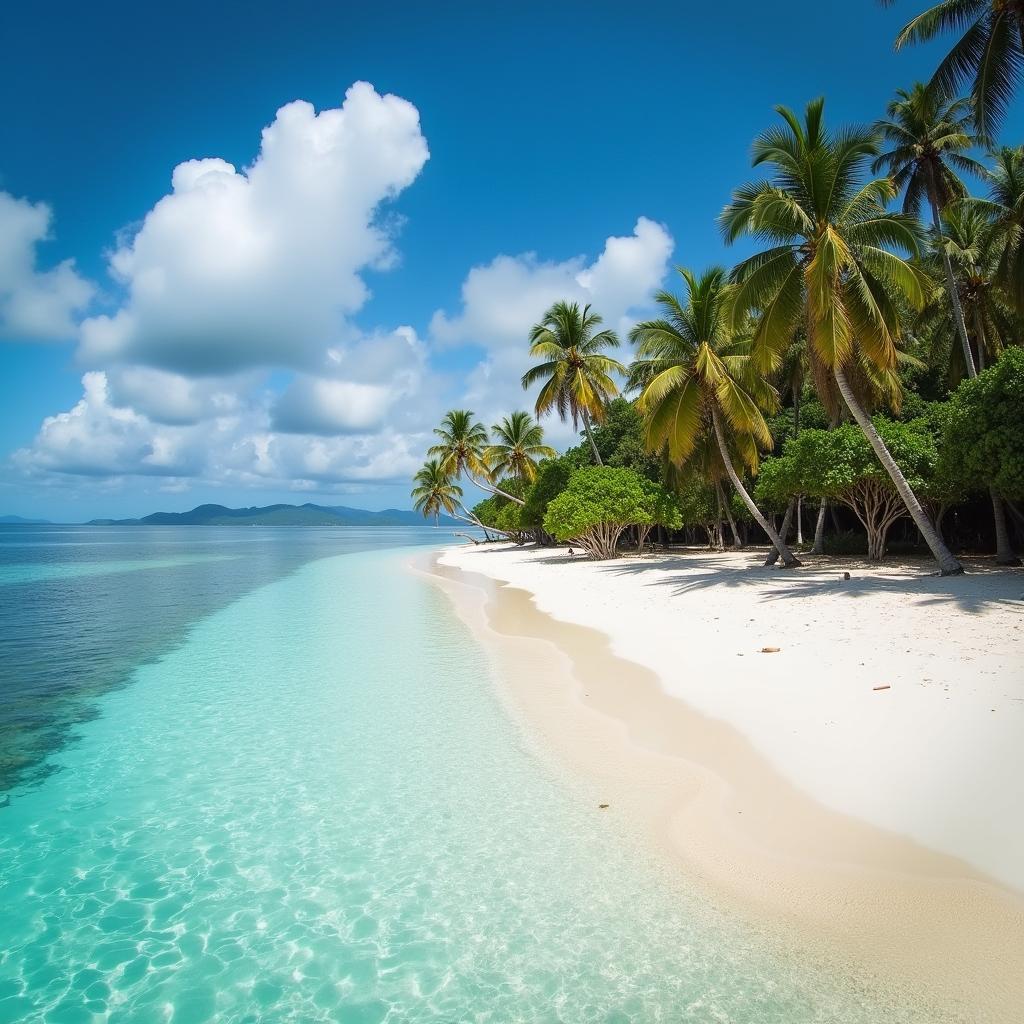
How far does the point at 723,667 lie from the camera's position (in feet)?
28.8

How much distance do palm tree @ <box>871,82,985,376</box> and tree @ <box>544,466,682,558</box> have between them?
12.0 meters

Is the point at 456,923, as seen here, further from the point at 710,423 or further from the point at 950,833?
the point at 710,423

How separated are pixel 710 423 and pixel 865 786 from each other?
733 inches

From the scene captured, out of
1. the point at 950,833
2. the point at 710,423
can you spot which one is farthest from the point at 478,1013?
the point at 710,423

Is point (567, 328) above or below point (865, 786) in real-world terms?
above

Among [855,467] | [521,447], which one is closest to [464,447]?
[521,447]

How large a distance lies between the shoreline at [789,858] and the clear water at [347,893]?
30cm

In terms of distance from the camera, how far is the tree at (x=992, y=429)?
12.8 meters

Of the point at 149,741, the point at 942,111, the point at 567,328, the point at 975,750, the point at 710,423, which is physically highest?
the point at 942,111

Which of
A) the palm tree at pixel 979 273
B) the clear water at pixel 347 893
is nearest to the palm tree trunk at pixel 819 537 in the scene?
the palm tree at pixel 979 273

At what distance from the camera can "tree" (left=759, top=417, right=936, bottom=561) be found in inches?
672

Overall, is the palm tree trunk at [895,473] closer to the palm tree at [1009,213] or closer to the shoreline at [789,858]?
the palm tree at [1009,213]

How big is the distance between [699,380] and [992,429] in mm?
8071

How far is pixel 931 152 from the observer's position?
60.3ft
